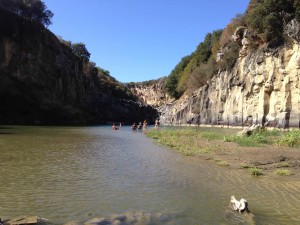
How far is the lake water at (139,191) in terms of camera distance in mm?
8523

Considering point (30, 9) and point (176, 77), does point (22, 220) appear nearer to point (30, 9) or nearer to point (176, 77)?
point (30, 9)

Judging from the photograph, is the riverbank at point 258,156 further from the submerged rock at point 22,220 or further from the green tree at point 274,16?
the green tree at point 274,16

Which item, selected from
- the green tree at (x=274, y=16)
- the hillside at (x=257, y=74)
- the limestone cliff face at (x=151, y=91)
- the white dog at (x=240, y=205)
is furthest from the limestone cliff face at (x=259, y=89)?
the limestone cliff face at (x=151, y=91)

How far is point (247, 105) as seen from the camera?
59.3 meters

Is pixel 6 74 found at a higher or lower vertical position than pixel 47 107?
higher

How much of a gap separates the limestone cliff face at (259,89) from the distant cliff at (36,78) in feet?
99.2

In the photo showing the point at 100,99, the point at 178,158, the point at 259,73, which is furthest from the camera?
the point at 100,99

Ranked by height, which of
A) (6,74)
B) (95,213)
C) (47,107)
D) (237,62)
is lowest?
(95,213)

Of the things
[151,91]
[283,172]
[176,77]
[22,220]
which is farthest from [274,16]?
[151,91]

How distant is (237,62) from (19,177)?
196 ft

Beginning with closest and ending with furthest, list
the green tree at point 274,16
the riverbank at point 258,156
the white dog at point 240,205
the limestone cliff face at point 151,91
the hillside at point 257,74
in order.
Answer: the white dog at point 240,205
the riverbank at point 258,156
the hillside at point 257,74
the green tree at point 274,16
the limestone cliff face at point 151,91

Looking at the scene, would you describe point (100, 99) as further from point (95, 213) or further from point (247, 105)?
point (95, 213)

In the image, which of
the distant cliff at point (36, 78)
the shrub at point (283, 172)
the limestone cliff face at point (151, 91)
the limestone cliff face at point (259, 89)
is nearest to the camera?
the shrub at point (283, 172)

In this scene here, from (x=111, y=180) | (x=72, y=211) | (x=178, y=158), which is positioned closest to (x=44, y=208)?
(x=72, y=211)
